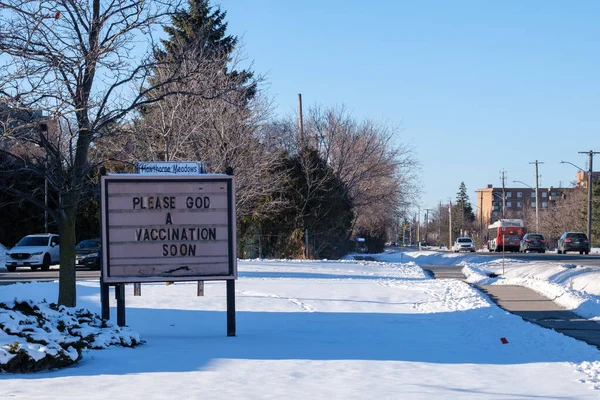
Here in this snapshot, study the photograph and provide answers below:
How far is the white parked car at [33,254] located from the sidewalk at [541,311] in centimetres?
2024

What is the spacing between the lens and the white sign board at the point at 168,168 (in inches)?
509

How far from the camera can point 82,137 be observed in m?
14.1

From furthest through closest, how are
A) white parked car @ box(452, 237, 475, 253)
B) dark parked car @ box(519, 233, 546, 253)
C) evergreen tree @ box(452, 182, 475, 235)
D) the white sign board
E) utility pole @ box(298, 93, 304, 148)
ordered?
1. evergreen tree @ box(452, 182, 475, 235)
2. white parked car @ box(452, 237, 475, 253)
3. dark parked car @ box(519, 233, 546, 253)
4. utility pole @ box(298, 93, 304, 148)
5. the white sign board

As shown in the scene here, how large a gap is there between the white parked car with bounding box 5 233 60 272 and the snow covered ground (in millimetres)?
13939

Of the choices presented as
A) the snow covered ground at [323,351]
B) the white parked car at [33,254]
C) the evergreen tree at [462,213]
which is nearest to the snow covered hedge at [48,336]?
the snow covered ground at [323,351]

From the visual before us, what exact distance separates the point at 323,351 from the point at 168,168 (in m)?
4.05

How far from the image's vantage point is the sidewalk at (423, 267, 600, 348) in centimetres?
1465

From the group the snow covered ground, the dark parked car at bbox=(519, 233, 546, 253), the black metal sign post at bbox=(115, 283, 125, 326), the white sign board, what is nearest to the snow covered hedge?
the snow covered ground

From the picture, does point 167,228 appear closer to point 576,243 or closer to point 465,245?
point 576,243

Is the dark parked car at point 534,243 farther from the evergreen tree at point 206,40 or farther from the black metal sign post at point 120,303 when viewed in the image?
the black metal sign post at point 120,303

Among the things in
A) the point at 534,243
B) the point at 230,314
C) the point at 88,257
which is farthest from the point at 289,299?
the point at 534,243

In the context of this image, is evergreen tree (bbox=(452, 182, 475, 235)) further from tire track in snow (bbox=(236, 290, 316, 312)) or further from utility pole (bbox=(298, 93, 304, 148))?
tire track in snow (bbox=(236, 290, 316, 312))

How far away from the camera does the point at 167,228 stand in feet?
42.0

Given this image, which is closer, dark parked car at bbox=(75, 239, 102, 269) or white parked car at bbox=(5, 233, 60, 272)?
dark parked car at bbox=(75, 239, 102, 269)
